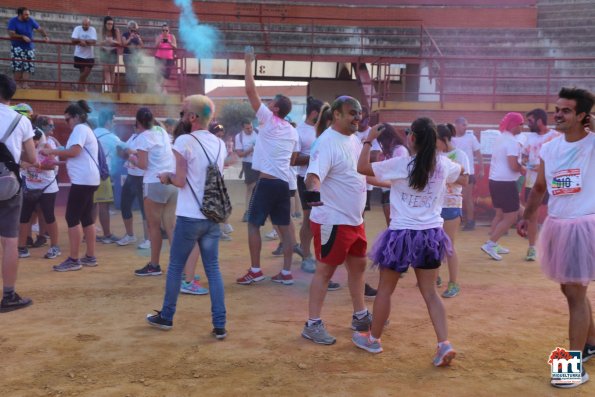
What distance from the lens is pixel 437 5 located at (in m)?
20.2

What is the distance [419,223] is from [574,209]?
102 centimetres

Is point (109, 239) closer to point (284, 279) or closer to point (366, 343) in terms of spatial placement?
point (284, 279)

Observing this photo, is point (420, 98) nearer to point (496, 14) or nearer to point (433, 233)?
point (496, 14)

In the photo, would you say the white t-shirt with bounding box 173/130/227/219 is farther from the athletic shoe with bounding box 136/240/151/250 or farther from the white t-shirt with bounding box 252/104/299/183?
the athletic shoe with bounding box 136/240/151/250

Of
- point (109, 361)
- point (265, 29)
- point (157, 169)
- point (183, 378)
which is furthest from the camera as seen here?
point (265, 29)

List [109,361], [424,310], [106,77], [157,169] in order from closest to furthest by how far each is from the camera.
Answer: [109,361]
[424,310]
[157,169]
[106,77]

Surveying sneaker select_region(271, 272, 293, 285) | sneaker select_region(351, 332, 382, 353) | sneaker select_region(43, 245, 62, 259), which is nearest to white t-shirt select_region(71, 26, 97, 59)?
sneaker select_region(43, 245, 62, 259)

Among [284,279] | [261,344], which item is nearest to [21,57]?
[284,279]

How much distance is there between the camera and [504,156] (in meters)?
7.71

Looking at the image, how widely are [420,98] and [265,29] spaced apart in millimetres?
5715

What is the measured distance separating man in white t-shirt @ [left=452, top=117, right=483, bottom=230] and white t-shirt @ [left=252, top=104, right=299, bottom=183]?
4270 millimetres

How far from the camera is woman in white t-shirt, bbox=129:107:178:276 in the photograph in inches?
245

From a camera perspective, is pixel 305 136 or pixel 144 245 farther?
pixel 144 245

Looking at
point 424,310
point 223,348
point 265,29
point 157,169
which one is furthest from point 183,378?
point 265,29
